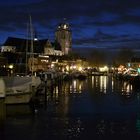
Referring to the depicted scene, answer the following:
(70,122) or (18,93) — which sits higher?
(18,93)

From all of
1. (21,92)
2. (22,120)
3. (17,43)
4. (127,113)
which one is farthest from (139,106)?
(17,43)

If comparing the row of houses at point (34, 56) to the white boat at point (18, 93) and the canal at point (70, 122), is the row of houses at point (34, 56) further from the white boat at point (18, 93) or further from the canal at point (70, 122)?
the canal at point (70, 122)

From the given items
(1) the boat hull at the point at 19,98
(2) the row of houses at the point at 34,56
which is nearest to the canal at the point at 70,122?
(1) the boat hull at the point at 19,98

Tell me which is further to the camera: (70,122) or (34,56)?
(34,56)

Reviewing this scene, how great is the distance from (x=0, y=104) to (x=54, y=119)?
10591 mm

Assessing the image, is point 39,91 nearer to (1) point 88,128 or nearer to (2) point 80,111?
(2) point 80,111

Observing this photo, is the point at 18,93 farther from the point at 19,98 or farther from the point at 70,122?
the point at 70,122

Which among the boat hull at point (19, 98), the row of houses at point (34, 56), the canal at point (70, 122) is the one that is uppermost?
the row of houses at point (34, 56)

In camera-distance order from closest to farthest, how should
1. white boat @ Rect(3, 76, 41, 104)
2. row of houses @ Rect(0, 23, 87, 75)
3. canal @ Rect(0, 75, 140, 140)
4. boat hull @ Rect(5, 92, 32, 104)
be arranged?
canal @ Rect(0, 75, 140, 140) < white boat @ Rect(3, 76, 41, 104) < boat hull @ Rect(5, 92, 32, 104) < row of houses @ Rect(0, 23, 87, 75)

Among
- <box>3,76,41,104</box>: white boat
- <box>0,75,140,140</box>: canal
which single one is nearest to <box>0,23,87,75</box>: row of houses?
<box>3,76,41,104</box>: white boat

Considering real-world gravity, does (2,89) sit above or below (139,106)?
above

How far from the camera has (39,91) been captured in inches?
2066

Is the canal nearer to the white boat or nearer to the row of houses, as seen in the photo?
the white boat

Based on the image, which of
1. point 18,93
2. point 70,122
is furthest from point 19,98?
point 70,122
